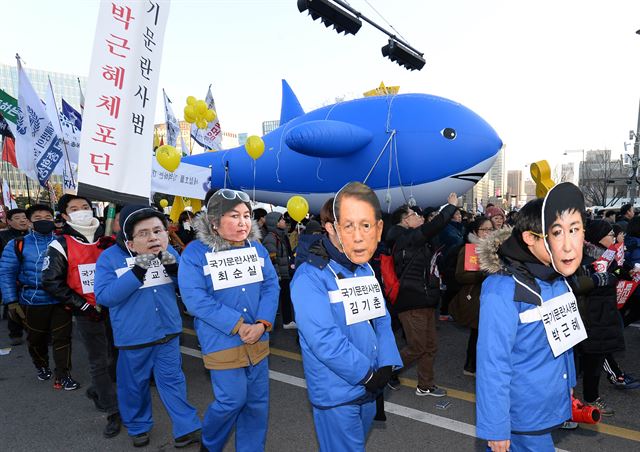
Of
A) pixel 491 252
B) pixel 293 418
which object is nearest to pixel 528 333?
Answer: pixel 491 252

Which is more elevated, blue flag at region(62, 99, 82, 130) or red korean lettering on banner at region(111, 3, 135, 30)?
blue flag at region(62, 99, 82, 130)

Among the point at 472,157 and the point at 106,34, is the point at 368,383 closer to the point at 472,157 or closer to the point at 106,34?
the point at 106,34

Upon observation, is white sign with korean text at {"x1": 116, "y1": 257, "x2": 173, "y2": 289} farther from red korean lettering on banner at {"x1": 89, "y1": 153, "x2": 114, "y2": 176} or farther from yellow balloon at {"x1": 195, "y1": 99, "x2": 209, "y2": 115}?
yellow balloon at {"x1": 195, "y1": 99, "x2": 209, "y2": 115}

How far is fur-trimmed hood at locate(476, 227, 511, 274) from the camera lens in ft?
6.97

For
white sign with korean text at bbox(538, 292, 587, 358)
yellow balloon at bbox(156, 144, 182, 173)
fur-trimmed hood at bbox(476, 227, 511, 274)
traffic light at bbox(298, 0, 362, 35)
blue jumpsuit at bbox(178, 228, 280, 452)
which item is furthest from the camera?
traffic light at bbox(298, 0, 362, 35)

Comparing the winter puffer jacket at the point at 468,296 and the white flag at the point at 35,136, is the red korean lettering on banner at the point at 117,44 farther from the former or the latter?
the white flag at the point at 35,136

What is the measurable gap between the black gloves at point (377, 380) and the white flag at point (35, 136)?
8963 millimetres

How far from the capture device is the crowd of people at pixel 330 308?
1969 millimetres

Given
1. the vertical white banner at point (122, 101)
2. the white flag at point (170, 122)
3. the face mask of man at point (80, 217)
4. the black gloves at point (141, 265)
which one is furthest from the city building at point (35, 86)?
the black gloves at point (141, 265)

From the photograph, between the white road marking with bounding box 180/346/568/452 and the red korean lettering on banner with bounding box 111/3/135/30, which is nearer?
the red korean lettering on banner with bounding box 111/3/135/30

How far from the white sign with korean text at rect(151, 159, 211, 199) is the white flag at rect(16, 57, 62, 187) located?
253 centimetres

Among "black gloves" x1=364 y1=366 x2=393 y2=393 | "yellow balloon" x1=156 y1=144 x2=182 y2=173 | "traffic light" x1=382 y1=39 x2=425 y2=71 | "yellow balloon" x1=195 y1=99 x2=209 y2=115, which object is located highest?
"traffic light" x1=382 y1=39 x2=425 y2=71

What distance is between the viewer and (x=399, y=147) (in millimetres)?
7246

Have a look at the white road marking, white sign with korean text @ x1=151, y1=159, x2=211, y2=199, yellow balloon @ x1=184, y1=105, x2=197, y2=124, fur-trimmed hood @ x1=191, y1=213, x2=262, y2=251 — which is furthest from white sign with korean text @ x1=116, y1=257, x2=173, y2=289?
yellow balloon @ x1=184, y1=105, x2=197, y2=124
